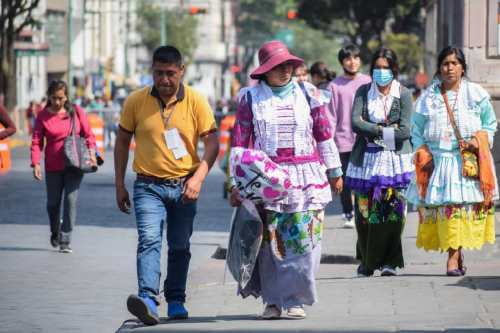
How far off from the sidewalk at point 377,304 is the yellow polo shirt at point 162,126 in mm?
928

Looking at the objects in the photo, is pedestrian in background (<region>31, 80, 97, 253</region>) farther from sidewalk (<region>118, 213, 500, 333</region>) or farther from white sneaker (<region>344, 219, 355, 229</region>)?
white sneaker (<region>344, 219, 355, 229</region>)

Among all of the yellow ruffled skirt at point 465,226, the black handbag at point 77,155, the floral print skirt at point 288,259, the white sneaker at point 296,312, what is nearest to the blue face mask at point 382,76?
the yellow ruffled skirt at point 465,226

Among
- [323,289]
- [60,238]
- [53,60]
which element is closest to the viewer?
[323,289]

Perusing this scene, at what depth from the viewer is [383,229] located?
1192 cm

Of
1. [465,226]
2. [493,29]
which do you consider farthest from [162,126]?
[493,29]

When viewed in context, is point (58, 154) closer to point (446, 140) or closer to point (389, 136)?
point (389, 136)

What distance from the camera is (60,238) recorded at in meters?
15.1

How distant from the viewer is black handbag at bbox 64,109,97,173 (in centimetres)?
1505

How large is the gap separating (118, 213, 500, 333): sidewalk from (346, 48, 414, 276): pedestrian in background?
9.6 inches

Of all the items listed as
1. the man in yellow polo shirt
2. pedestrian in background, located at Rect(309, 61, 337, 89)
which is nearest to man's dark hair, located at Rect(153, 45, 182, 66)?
the man in yellow polo shirt

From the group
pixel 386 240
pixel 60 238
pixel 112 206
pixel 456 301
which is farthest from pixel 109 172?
pixel 456 301

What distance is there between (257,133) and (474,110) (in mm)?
2431

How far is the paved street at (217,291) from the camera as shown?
934 centimetres

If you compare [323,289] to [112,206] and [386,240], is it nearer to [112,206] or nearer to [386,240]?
[386,240]
